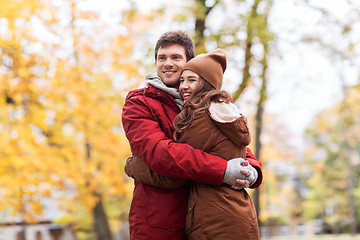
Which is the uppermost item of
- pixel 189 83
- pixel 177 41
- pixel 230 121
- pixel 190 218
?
pixel 177 41

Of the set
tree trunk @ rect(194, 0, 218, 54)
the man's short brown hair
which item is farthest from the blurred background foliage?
the man's short brown hair

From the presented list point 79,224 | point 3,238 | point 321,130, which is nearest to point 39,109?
point 79,224

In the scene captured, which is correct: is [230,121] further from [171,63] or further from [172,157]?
[171,63]

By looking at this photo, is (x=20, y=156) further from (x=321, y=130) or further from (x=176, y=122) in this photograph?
(x=321, y=130)

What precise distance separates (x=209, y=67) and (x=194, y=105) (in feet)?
0.97

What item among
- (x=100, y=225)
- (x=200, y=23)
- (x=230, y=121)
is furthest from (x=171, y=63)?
(x=100, y=225)

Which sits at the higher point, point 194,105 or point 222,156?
point 194,105

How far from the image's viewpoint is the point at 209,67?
2.64 meters

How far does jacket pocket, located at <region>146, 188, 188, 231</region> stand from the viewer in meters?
2.54

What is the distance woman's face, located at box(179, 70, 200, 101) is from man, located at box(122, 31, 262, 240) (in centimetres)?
10

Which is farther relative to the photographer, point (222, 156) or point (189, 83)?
point (189, 83)

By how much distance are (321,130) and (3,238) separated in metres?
22.4

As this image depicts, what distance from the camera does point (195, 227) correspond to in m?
2.46

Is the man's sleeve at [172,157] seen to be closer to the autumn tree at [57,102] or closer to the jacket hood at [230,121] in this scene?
the jacket hood at [230,121]
